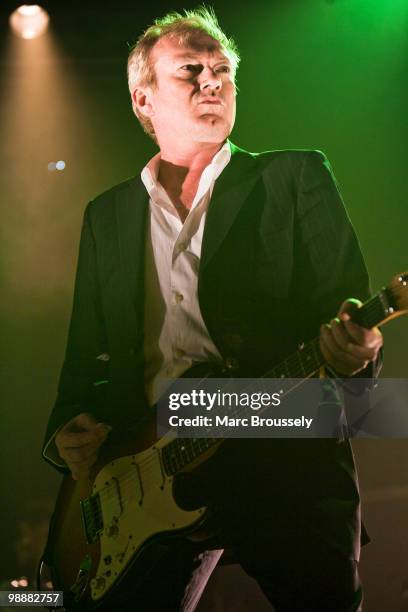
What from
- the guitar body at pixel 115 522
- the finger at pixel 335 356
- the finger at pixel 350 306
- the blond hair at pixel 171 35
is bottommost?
the guitar body at pixel 115 522

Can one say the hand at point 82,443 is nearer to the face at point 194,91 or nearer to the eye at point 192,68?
the face at point 194,91

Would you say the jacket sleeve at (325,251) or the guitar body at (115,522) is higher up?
the jacket sleeve at (325,251)

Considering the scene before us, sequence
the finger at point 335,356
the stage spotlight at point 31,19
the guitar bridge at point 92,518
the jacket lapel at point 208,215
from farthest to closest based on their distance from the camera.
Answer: the stage spotlight at point 31,19
the jacket lapel at point 208,215
the guitar bridge at point 92,518
the finger at point 335,356

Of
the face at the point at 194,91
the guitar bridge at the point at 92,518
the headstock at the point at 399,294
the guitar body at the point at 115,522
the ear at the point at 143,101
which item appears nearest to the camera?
the headstock at the point at 399,294

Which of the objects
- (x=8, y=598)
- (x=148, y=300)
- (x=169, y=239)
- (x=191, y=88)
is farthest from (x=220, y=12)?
(x=8, y=598)

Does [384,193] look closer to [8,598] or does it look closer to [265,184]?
[265,184]

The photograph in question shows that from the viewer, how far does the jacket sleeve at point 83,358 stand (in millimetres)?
2100

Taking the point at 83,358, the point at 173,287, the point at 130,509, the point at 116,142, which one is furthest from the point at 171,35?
the point at 130,509

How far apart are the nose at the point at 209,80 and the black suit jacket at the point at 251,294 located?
0.22 meters

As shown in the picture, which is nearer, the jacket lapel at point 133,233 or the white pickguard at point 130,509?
the white pickguard at point 130,509

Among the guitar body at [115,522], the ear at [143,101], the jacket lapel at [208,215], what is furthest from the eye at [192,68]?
the guitar body at [115,522]

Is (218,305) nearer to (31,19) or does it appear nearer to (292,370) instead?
(292,370)

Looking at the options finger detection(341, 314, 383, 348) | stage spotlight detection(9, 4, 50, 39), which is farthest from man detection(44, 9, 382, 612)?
stage spotlight detection(9, 4, 50, 39)

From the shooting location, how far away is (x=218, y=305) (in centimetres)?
199
